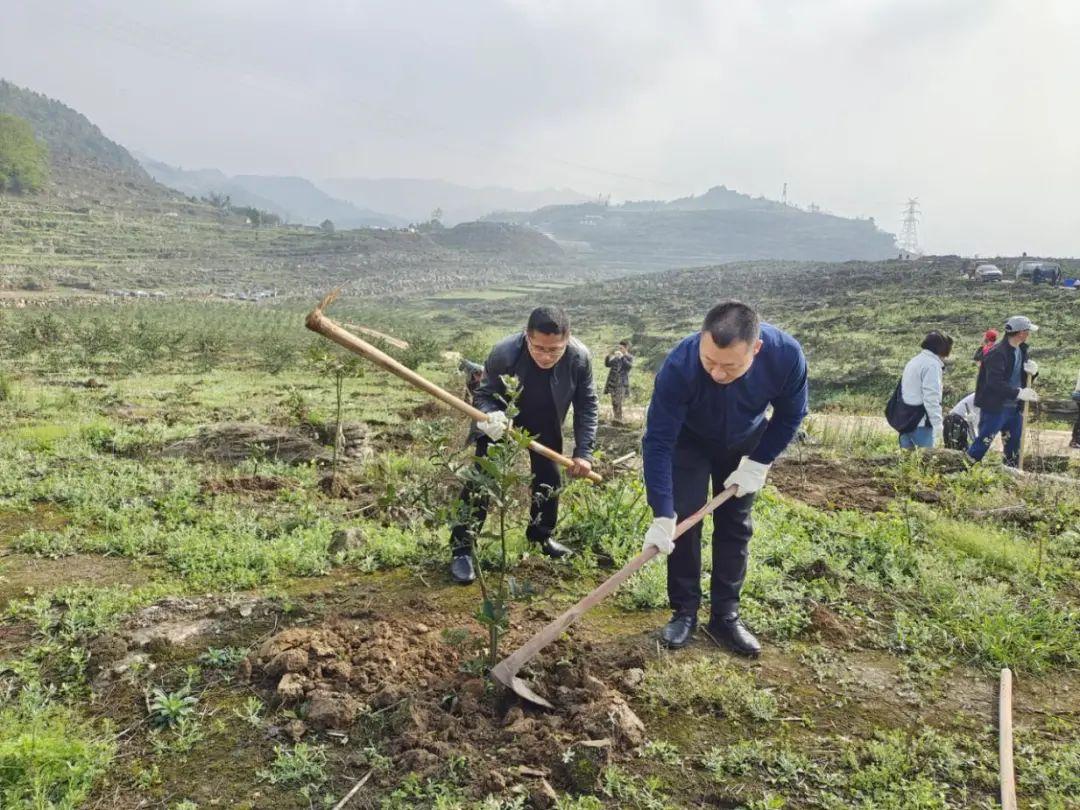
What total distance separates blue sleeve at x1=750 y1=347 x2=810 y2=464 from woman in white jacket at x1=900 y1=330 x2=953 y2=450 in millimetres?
3338

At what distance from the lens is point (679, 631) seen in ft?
10.8

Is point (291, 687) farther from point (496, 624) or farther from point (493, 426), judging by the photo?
point (493, 426)

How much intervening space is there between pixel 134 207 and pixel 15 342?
6801 centimetres

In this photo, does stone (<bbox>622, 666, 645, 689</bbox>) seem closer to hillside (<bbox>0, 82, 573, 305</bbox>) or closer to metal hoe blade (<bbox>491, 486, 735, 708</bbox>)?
metal hoe blade (<bbox>491, 486, 735, 708</bbox>)

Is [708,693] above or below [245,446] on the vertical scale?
below

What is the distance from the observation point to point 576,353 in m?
3.80

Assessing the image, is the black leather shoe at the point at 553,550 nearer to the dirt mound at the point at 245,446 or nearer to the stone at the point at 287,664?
the stone at the point at 287,664

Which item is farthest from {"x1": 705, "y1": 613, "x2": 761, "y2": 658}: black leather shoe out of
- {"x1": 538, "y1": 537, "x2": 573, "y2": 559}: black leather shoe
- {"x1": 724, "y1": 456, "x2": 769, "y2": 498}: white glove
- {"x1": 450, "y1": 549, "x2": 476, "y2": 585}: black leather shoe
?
{"x1": 450, "y1": 549, "x2": 476, "y2": 585}: black leather shoe

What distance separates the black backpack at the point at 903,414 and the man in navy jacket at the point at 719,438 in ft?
12.5

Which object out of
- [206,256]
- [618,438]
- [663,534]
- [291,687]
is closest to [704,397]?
[663,534]

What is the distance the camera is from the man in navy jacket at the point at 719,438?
279 centimetres

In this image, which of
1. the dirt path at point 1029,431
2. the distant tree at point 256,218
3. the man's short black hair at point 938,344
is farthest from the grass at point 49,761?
the distant tree at point 256,218

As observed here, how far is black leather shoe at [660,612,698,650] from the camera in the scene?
3254 millimetres

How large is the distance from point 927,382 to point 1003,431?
5.93 feet
